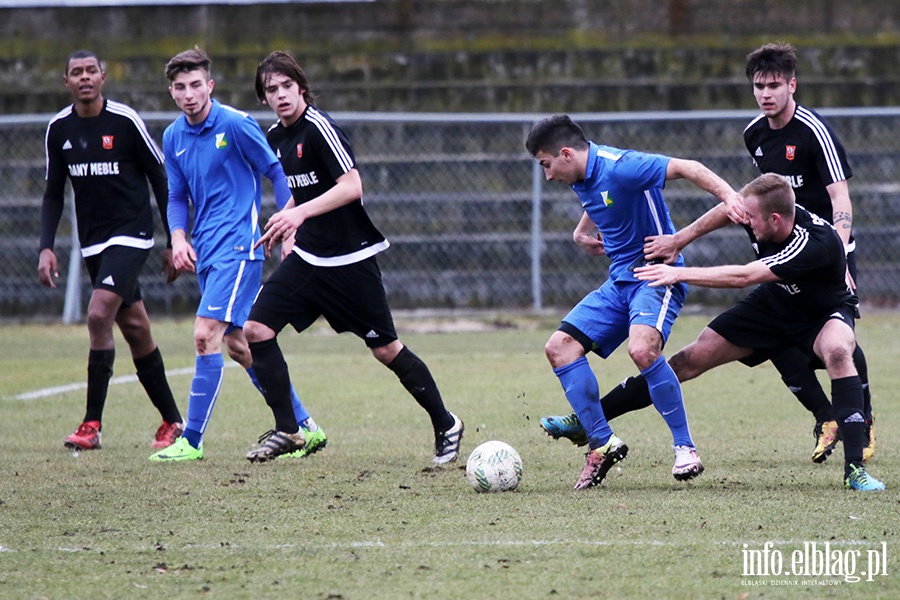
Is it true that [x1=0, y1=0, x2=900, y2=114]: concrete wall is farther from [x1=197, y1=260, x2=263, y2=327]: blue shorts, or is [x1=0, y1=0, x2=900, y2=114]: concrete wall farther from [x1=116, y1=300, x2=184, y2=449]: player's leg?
[x1=197, y1=260, x2=263, y2=327]: blue shorts

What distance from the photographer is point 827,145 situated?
7.35m

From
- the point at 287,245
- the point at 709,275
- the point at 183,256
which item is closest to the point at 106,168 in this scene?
the point at 183,256

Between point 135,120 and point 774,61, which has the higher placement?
point 774,61

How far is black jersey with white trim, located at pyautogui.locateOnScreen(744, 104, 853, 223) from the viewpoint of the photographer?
7340mm

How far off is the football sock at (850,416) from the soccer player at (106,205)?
4086mm

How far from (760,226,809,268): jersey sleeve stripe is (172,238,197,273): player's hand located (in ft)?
10.5

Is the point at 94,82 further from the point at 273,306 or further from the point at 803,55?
the point at 803,55

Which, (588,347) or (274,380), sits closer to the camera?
(588,347)

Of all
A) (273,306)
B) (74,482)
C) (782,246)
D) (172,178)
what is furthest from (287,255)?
(782,246)

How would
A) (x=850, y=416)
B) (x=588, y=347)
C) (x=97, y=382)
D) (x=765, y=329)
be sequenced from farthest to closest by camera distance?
1. (x=97, y=382)
2. (x=765, y=329)
3. (x=588, y=347)
4. (x=850, y=416)

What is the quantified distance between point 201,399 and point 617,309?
249 cm

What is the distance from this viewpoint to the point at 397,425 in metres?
9.07

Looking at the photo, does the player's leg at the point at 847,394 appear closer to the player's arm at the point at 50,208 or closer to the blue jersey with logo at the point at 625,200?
the blue jersey with logo at the point at 625,200

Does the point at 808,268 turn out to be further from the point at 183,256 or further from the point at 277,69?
the point at 183,256
